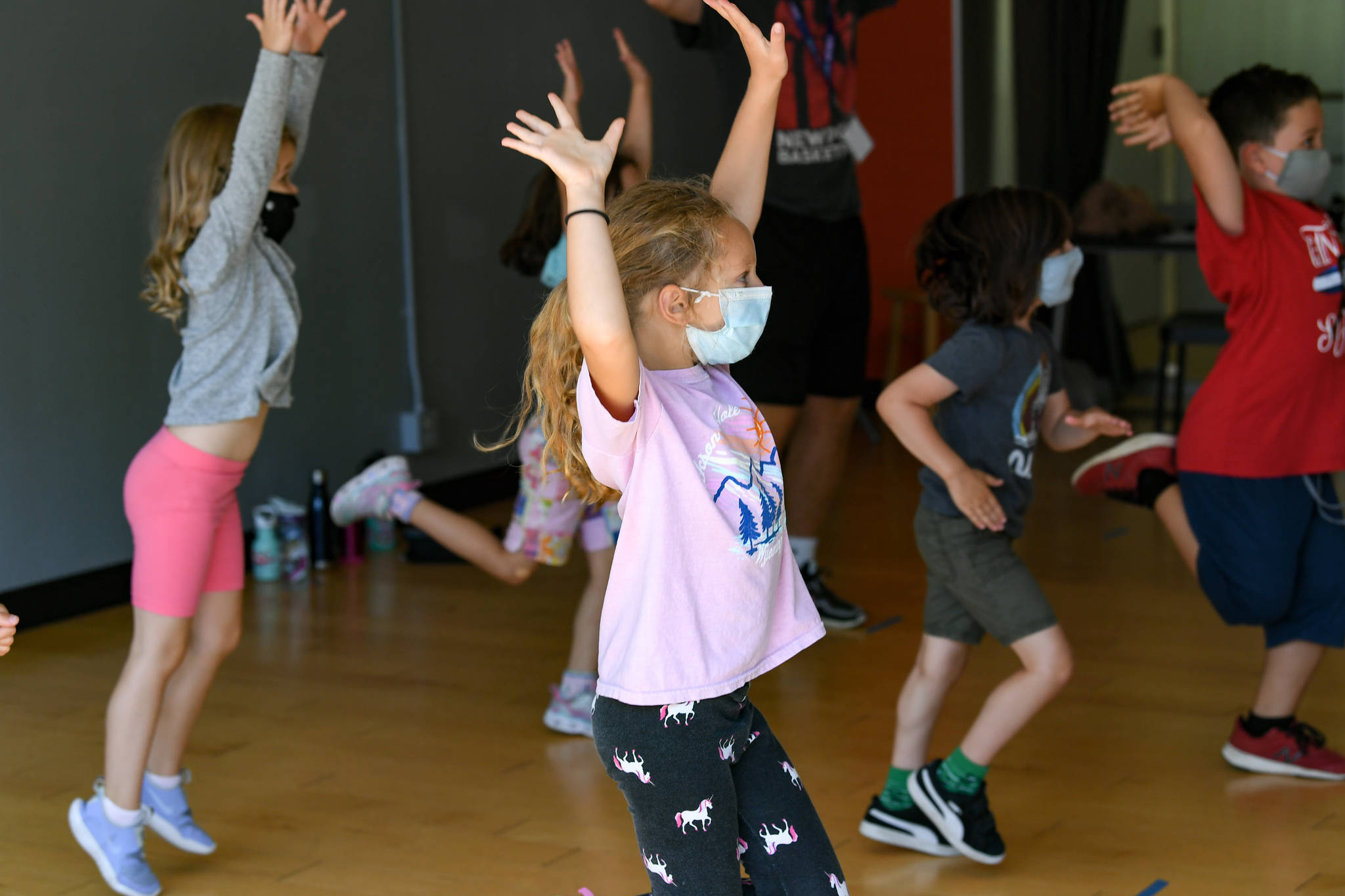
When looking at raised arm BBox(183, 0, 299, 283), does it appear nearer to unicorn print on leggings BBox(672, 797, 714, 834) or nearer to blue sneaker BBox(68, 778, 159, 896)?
blue sneaker BBox(68, 778, 159, 896)

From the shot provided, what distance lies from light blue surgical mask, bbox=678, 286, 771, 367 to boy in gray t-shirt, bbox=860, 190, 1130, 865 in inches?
26.9

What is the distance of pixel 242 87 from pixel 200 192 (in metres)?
2.25

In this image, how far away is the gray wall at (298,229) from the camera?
3848 millimetres

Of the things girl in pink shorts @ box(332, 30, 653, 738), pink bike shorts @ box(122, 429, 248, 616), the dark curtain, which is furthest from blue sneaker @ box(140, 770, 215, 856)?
the dark curtain

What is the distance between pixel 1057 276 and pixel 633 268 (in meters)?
1.01

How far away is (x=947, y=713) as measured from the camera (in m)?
2.97

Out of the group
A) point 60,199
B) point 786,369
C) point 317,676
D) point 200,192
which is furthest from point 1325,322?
point 60,199

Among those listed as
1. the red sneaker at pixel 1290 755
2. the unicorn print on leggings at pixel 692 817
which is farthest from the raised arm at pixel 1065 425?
the unicorn print on leggings at pixel 692 817

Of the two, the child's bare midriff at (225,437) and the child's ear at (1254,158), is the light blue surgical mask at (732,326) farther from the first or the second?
the child's ear at (1254,158)

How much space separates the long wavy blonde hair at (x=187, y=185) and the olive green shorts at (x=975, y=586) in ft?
4.25

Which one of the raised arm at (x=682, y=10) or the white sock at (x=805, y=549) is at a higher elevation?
the raised arm at (x=682, y=10)

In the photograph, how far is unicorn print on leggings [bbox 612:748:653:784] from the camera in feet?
4.99

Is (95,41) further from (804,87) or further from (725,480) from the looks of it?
(725,480)

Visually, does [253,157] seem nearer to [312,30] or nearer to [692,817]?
[312,30]
